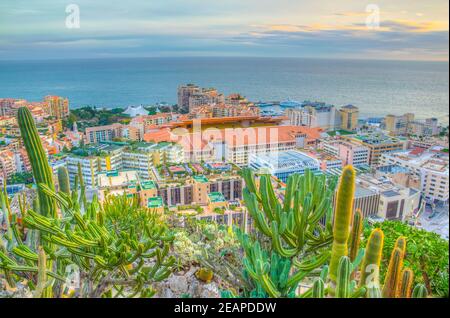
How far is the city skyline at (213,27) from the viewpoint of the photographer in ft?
7.48

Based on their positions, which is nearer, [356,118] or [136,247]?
[136,247]

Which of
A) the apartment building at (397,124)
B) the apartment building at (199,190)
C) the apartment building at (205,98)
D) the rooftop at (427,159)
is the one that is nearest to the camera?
the rooftop at (427,159)

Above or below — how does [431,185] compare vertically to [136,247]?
below

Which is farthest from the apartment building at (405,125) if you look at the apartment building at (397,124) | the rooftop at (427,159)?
the rooftop at (427,159)

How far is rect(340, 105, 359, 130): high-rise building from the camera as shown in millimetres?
7023

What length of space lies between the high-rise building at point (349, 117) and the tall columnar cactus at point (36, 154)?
6.08 m

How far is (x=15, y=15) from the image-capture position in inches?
91.0

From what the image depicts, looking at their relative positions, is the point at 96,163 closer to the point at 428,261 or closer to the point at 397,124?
the point at 428,261

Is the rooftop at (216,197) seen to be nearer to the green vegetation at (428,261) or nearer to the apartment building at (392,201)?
the apartment building at (392,201)

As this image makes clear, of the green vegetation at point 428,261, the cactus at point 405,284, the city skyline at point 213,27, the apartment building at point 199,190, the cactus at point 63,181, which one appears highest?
the city skyline at point 213,27

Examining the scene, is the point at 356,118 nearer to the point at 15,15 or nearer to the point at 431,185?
the point at 431,185
